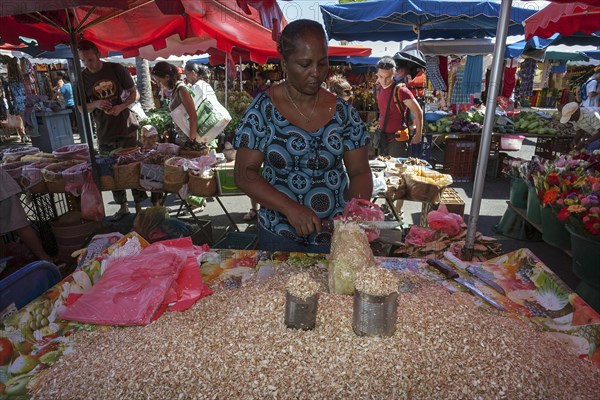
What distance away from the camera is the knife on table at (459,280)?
1.37 metres

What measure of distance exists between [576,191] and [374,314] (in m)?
2.47

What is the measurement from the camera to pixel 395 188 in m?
3.74

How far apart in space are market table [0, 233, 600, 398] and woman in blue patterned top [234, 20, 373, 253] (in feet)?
1.56

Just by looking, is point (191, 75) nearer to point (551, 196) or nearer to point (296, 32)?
point (296, 32)

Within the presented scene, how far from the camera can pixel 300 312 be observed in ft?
3.66

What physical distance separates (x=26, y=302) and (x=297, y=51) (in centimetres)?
145

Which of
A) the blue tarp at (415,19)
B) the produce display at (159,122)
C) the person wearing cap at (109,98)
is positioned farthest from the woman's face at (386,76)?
the produce display at (159,122)

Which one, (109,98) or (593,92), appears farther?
(593,92)

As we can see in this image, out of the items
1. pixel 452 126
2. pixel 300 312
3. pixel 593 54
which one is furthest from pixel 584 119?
pixel 593 54

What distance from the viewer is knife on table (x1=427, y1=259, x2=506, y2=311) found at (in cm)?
137

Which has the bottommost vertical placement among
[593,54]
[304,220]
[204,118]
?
[304,220]

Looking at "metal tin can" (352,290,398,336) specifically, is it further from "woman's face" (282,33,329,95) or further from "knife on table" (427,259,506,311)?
"woman's face" (282,33,329,95)

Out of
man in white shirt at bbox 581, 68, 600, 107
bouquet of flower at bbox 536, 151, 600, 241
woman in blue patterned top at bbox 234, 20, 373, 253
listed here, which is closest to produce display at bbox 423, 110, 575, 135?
man in white shirt at bbox 581, 68, 600, 107

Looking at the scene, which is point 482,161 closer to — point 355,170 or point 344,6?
point 355,170
